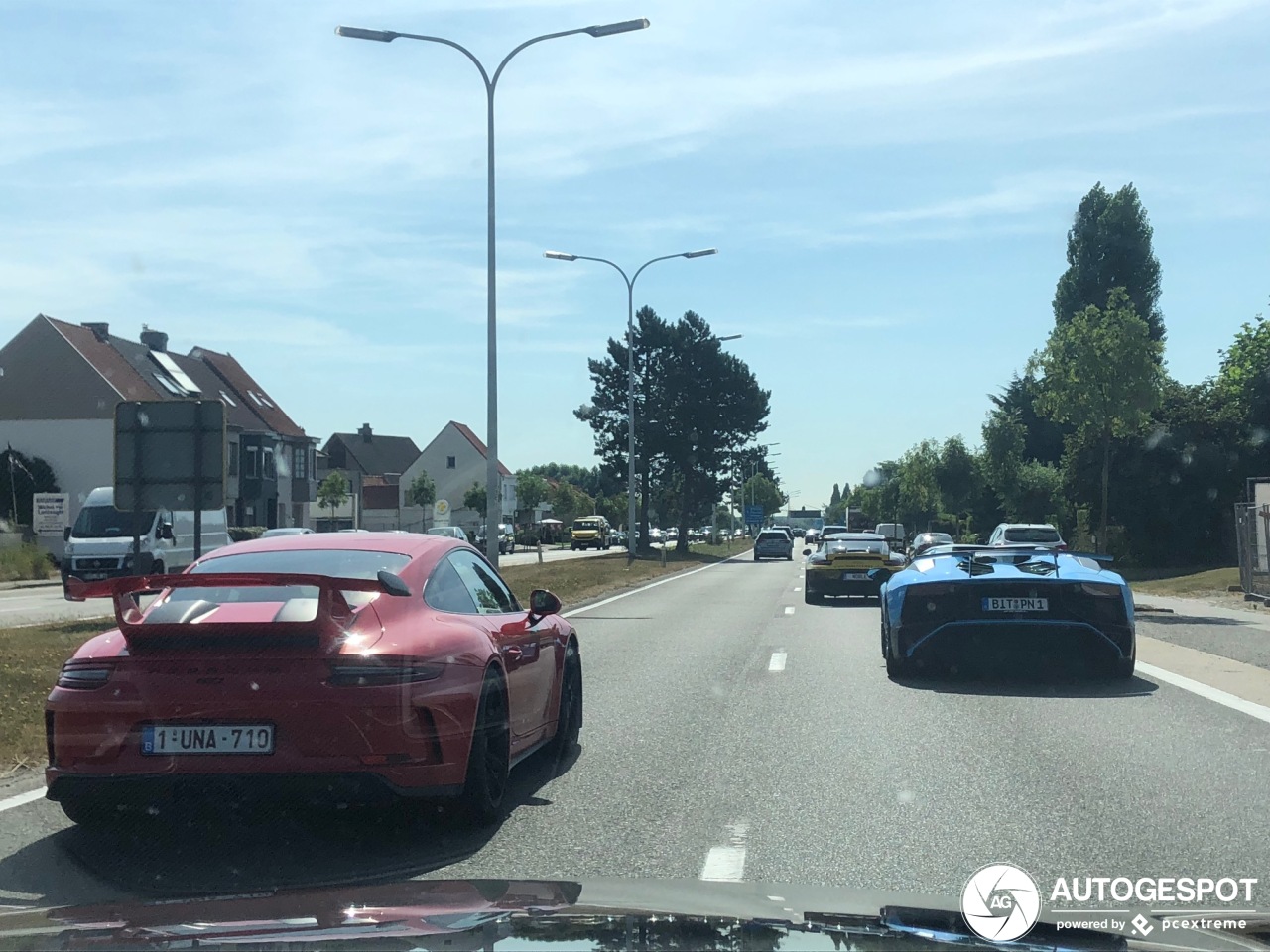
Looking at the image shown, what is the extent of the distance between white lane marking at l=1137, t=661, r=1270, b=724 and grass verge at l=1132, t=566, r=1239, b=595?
17.5 m

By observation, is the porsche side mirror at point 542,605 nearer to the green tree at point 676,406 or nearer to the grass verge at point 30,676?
the grass verge at point 30,676

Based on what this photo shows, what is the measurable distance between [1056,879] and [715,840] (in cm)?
148

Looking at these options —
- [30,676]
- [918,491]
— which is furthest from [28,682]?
[918,491]

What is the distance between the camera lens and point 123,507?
47.2 ft

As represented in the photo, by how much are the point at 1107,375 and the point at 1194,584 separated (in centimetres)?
882

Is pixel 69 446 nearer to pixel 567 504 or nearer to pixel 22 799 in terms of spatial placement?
pixel 22 799

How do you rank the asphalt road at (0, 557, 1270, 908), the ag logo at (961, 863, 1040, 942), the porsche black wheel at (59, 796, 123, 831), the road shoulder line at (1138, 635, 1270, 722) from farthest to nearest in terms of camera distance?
the road shoulder line at (1138, 635, 1270, 722) < the porsche black wheel at (59, 796, 123, 831) < the asphalt road at (0, 557, 1270, 908) < the ag logo at (961, 863, 1040, 942)

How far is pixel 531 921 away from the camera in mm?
3852

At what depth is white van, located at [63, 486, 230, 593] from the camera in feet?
91.1

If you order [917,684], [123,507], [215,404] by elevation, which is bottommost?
[917,684]

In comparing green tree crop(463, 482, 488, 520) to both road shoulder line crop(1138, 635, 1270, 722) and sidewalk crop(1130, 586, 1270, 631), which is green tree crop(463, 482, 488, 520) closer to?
sidewalk crop(1130, 586, 1270, 631)

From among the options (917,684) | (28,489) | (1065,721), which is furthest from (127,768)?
(28,489)

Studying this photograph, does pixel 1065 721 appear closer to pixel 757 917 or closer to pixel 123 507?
pixel 757 917

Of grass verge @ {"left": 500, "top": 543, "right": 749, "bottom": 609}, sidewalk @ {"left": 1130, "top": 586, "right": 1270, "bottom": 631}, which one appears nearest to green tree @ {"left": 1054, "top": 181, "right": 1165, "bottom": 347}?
grass verge @ {"left": 500, "top": 543, "right": 749, "bottom": 609}
